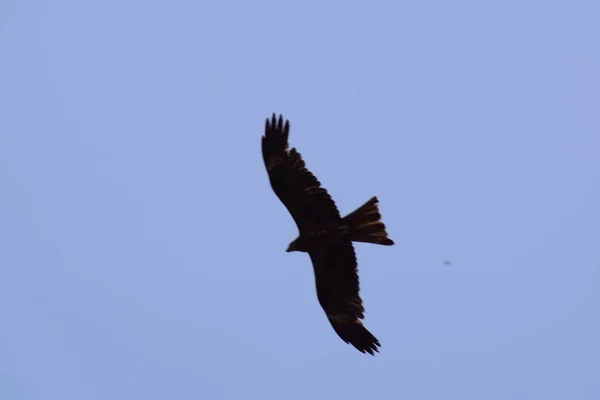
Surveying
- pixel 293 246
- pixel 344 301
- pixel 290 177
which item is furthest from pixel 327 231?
pixel 344 301

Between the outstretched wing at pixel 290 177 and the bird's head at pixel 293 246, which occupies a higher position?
the outstretched wing at pixel 290 177

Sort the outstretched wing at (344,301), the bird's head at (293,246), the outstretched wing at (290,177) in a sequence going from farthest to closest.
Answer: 1. the outstretched wing at (344,301)
2. the bird's head at (293,246)
3. the outstretched wing at (290,177)

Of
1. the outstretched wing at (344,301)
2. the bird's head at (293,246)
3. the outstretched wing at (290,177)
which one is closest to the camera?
the outstretched wing at (290,177)

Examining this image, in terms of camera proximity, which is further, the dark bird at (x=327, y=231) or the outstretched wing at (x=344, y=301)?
the outstretched wing at (x=344, y=301)

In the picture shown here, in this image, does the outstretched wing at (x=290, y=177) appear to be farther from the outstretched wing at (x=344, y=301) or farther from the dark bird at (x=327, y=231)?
the outstretched wing at (x=344, y=301)

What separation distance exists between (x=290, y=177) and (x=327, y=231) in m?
0.84

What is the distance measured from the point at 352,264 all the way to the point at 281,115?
7.01 feet

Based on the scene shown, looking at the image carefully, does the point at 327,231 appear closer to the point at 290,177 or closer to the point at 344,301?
the point at 290,177

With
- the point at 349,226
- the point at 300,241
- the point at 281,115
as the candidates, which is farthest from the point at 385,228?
the point at 281,115

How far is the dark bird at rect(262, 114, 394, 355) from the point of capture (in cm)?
993

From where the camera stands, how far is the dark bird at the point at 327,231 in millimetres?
9930

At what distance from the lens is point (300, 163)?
9.89m

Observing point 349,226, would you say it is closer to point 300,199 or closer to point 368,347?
point 300,199

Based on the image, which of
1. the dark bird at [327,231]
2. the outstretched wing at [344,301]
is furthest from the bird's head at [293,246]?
the outstretched wing at [344,301]
